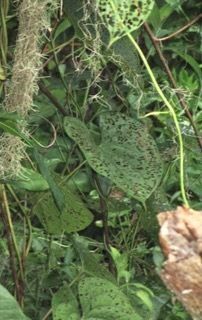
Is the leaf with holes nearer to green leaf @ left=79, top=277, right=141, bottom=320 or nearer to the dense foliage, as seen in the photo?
the dense foliage

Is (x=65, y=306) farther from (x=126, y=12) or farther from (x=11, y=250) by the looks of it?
(x=126, y=12)

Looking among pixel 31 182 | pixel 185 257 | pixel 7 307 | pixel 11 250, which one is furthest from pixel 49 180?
pixel 185 257

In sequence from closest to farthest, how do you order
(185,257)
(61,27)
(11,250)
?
(185,257), (11,250), (61,27)

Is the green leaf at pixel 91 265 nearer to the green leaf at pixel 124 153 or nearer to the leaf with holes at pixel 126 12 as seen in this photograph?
the green leaf at pixel 124 153

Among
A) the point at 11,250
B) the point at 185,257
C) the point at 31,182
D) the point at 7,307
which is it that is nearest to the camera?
the point at 185,257

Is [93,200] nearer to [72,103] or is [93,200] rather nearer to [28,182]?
[72,103]

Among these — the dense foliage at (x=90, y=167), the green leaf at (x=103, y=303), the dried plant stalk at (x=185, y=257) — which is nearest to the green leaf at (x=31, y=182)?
the dense foliage at (x=90, y=167)
